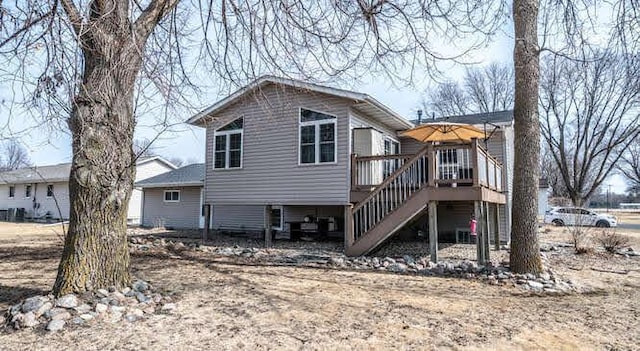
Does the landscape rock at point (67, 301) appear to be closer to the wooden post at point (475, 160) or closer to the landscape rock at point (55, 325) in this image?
the landscape rock at point (55, 325)

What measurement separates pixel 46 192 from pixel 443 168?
25.0 metres

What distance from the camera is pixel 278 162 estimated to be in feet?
38.4

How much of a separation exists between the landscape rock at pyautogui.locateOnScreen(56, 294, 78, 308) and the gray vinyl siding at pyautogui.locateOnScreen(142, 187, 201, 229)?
14.2 meters

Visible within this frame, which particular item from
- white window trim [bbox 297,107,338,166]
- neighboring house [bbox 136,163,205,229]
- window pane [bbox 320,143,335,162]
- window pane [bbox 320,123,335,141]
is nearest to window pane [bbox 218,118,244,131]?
white window trim [bbox 297,107,338,166]

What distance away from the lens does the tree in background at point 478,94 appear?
101ft

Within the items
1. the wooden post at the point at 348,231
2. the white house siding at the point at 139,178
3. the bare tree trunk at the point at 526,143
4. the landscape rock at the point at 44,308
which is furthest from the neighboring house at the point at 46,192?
the bare tree trunk at the point at 526,143

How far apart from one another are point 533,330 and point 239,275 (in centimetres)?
480

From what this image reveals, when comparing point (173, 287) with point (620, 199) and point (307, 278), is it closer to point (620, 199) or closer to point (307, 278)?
point (307, 278)

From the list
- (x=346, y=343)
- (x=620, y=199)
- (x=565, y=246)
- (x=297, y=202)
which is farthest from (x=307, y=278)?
(x=620, y=199)

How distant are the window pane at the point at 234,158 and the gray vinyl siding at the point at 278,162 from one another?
0.68ft

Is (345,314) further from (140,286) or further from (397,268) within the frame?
(397,268)

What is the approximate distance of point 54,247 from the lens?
11.4 meters

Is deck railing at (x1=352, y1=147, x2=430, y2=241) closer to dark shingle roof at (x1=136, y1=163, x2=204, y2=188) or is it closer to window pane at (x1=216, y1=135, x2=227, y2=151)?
window pane at (x1=216, y1=135, x2=227, y2=151)

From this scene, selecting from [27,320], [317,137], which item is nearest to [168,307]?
[27,320]
